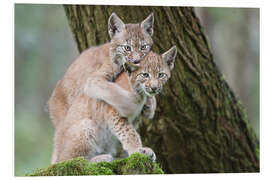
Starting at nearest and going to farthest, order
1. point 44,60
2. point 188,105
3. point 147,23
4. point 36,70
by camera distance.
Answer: point 147,23
point 188,105
point 36,70
point 44,60

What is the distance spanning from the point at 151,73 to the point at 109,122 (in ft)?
2.40

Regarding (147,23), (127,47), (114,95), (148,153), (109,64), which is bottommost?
(148,153)

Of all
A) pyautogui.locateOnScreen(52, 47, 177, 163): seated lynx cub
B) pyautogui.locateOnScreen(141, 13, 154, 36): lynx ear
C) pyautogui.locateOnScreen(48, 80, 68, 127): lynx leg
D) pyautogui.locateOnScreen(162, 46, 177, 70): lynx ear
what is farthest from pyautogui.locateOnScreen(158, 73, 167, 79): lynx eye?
pyautogui.locateOnScreen(48, 80, 68, 127): lynx leg

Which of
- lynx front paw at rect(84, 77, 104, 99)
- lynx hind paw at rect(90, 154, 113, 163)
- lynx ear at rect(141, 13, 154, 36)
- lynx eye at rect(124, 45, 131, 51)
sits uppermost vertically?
lynx ear at rect(141, 13, 154, 36)

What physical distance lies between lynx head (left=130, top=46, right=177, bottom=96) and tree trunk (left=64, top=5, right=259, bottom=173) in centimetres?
88

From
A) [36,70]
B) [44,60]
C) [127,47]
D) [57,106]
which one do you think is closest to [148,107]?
[127,47]

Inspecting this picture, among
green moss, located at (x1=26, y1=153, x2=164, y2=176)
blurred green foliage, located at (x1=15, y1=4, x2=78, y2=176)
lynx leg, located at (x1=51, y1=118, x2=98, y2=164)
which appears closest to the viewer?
green moss, located at (x1=26, y1=153, x2=164, y2=176)

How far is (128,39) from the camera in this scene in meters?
4.40

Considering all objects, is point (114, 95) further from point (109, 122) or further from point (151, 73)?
point (151, 73)

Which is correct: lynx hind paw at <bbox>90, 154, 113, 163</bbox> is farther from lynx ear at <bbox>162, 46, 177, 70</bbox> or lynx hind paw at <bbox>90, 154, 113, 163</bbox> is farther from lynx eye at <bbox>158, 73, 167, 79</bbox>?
lynx ear at <bbox>162, 46, 177, 70</bbox>

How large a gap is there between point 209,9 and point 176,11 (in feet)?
2.53

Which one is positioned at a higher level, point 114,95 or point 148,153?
point 114,95

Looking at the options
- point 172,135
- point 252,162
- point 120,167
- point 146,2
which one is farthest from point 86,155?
point 252,162

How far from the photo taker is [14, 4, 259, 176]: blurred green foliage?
17.7 feet
